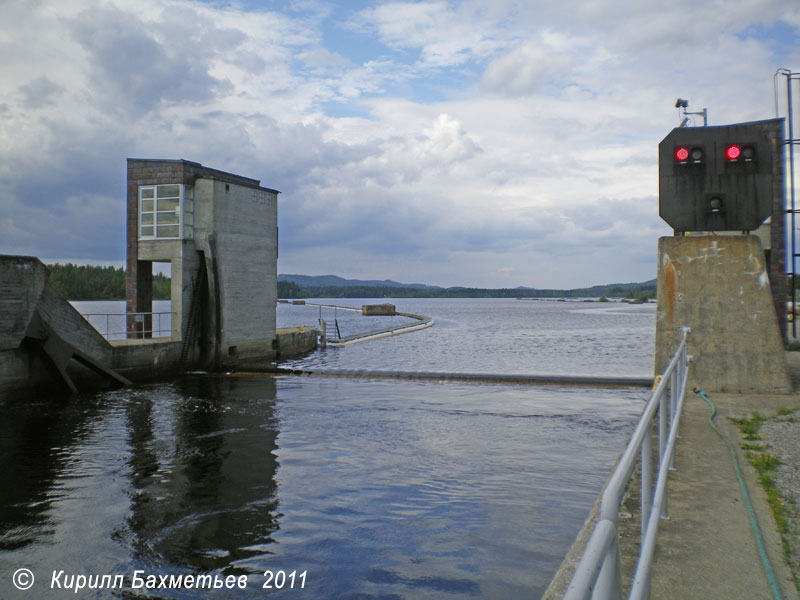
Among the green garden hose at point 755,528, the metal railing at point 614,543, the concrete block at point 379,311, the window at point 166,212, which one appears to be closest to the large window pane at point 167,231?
the window at point 166,212

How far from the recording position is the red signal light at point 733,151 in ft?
32.7

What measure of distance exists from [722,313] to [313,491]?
6851 millimetres

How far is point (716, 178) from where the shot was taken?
402 inches

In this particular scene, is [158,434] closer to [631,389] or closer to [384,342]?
[631,389]

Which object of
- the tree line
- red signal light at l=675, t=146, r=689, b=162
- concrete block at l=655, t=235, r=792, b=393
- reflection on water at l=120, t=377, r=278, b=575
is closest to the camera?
reflection on water at l=120, t=377, r=278, b=575

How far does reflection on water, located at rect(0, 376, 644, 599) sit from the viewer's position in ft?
22.2

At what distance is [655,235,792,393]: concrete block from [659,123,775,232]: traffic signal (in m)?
0.48

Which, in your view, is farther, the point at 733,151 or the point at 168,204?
the point at 168,204

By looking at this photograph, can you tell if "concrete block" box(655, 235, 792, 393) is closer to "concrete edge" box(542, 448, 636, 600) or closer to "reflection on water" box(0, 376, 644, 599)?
"reflection on water" box(0, 376, 644, 599)

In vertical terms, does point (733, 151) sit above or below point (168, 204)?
below

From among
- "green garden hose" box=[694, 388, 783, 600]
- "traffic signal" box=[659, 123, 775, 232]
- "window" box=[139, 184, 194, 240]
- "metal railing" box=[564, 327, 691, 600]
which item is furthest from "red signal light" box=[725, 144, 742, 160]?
"window" box=[139, 184, 194, 240]

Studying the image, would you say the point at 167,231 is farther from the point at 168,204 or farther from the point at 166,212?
the point at 168,204

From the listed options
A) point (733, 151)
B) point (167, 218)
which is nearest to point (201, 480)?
point (733, 151)

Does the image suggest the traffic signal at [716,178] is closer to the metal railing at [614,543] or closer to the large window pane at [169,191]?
the metal railing at [614,543]
